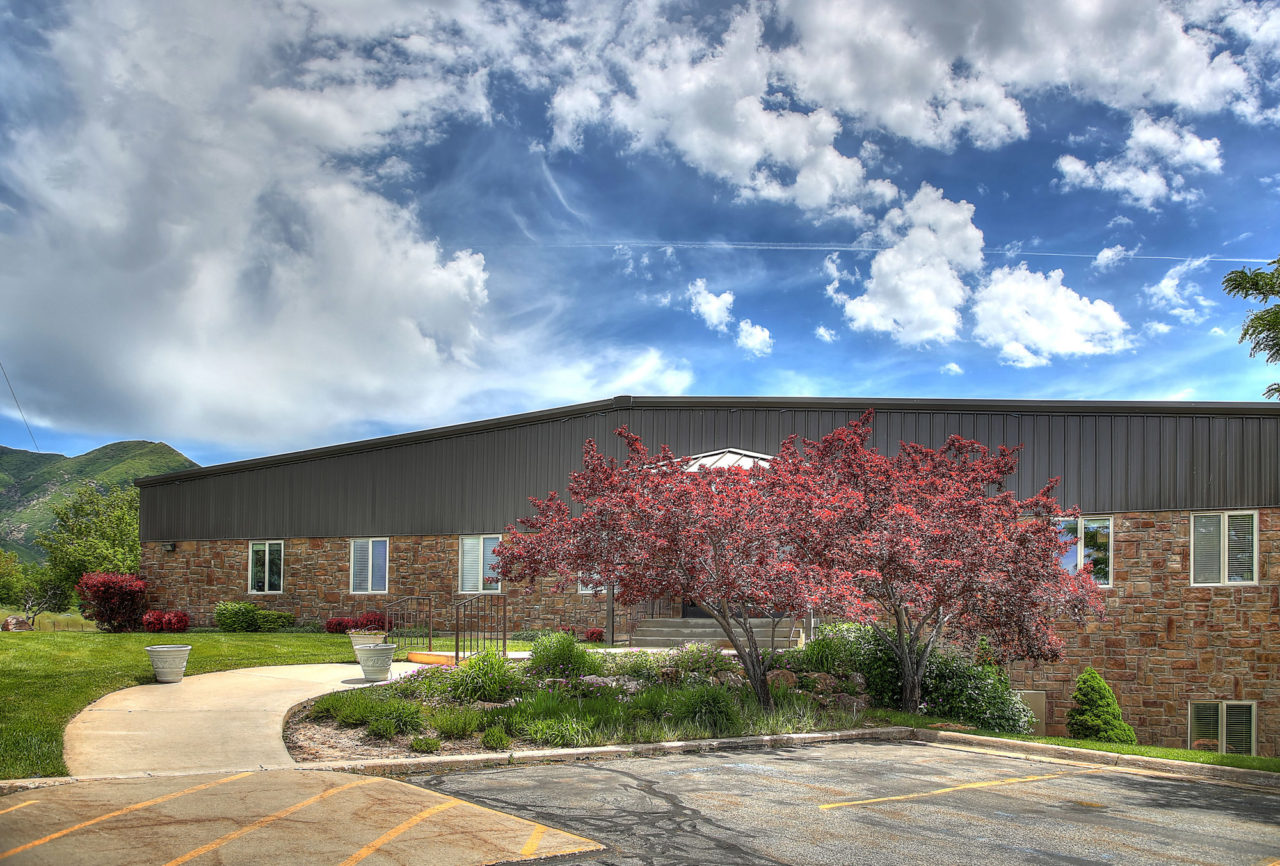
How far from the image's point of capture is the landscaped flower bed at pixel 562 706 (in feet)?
34.7

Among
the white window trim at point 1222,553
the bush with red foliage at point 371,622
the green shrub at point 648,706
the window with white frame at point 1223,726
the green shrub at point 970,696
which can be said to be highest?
the white window trim at point 1222,553

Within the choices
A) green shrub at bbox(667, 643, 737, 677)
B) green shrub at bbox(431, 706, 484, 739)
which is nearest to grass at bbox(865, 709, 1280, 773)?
green shrub at bbox(667, 643, 737, 677)

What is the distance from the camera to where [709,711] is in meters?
12.0

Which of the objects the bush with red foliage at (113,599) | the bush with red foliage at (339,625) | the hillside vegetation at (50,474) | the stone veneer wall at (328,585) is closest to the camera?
the stone veneer wall at (328,585)

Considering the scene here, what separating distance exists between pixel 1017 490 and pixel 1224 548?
4.17 m

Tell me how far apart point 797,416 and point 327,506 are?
50.3 feet

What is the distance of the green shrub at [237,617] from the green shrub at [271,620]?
0.15 m

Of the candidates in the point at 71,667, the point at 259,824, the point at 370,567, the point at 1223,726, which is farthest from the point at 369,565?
the point at 1223,726

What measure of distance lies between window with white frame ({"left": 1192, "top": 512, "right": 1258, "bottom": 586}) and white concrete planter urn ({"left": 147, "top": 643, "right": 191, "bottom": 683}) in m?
19.3

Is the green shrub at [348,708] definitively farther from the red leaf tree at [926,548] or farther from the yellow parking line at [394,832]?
the red leaf tree at [926,548]

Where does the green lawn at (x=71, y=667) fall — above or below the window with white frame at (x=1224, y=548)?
below

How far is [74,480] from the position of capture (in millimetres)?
115062

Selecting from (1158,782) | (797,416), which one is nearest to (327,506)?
(797,416)

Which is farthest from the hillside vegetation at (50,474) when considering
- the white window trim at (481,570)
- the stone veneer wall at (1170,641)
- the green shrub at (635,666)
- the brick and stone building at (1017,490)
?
the stone veneer wall at (1170,641)
